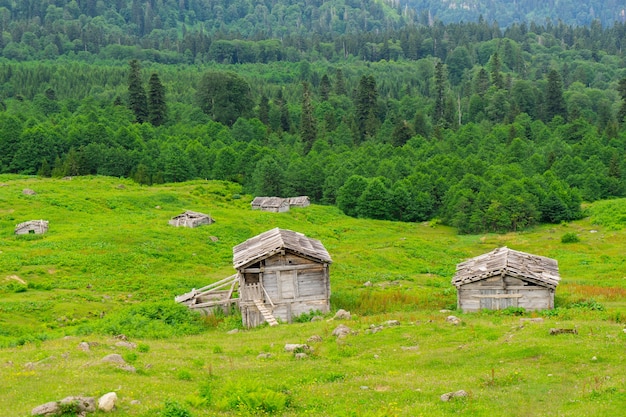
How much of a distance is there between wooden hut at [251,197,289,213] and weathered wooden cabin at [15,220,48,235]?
31.4 meters

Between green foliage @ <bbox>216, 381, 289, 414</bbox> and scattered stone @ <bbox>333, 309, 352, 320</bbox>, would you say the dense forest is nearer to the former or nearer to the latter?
scattered stone @ <bbox>333, 309, 352, 320</bbox>

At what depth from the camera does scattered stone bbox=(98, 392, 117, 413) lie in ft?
63.8

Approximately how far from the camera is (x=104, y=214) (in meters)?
78.9

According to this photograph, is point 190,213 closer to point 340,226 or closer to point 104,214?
point 104,214

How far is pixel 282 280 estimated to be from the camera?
43.4 metres

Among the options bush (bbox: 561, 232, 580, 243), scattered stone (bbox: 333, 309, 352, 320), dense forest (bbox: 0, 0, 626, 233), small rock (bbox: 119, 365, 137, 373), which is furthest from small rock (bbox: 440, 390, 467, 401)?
dense forest (bbox: 0, 0, 626, 233)

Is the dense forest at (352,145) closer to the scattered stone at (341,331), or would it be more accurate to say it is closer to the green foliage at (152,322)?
the green foliage at (152,322)

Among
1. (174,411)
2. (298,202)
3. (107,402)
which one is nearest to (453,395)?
(174,411)

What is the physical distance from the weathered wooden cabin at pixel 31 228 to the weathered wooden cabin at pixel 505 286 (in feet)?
138

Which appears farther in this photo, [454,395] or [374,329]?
[374,329]

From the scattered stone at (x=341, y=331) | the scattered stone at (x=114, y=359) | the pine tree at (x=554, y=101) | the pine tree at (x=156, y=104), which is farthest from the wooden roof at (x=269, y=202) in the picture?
the pine tree at (x=554, y=101)

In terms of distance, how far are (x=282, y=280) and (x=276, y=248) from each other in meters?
2.13

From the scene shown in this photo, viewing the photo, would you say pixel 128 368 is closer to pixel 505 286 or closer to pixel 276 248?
pixel 276 248

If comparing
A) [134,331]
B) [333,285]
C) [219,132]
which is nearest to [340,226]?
[333,285]
